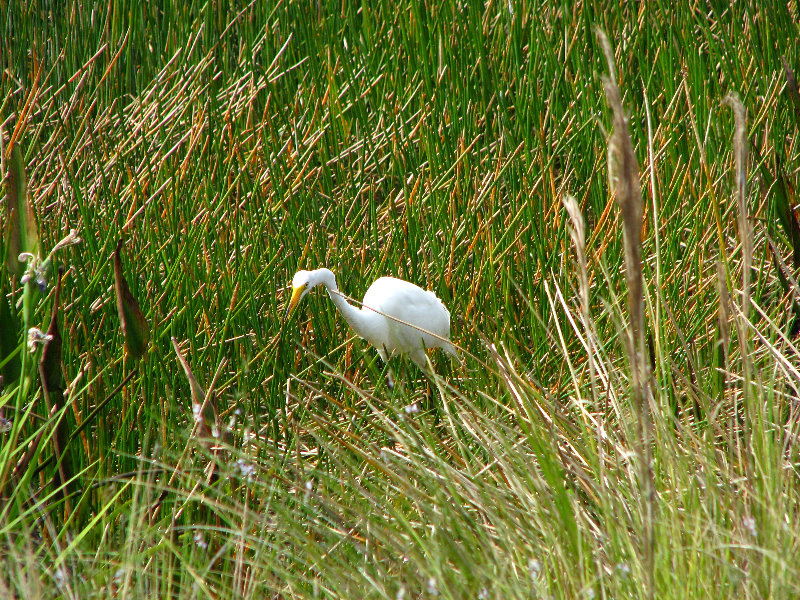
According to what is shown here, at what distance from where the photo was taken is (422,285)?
2.53m

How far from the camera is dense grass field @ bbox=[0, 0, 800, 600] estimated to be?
3.55ft

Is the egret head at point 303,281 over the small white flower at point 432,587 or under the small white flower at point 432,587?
under

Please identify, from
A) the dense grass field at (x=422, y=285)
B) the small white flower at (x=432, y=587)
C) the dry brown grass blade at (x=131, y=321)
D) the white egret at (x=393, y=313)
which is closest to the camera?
the small white flower at (x=432, y=587)

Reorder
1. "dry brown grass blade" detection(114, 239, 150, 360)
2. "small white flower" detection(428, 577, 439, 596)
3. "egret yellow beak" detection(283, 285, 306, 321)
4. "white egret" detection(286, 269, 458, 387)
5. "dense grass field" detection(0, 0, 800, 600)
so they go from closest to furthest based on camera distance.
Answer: "small white flower" detection(428, 577, 439, 596)
"dense grass field" detection(0, 0, 800, 600)
"dry brown grass blade" detection(114, 239, 150, 360)
"egret yellow beak" detection(283, 285, 306, 321)
"white egret" detection(286, 269, 458, 387)

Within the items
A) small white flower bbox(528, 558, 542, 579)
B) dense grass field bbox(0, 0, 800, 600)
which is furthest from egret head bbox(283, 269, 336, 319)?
small white flower bbox(528, 558, 542, 579)

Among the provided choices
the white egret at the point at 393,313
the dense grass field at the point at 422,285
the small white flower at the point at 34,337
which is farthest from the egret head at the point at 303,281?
the small white flower at the point at 34,337

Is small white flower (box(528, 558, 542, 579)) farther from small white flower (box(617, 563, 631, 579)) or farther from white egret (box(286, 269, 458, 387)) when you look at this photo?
white egret (box(286, 269, 458, 387))

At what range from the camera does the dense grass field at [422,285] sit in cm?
108

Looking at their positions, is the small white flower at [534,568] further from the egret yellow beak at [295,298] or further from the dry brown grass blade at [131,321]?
the egret yellow beak at [295,298]

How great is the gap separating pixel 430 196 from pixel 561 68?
2.99ft

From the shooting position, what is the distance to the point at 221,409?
79.0 inches

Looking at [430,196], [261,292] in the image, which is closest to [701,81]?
[430,196]

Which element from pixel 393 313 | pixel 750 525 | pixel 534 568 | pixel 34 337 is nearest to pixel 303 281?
pixel 393 313

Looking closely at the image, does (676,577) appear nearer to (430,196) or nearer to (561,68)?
(430,196)
